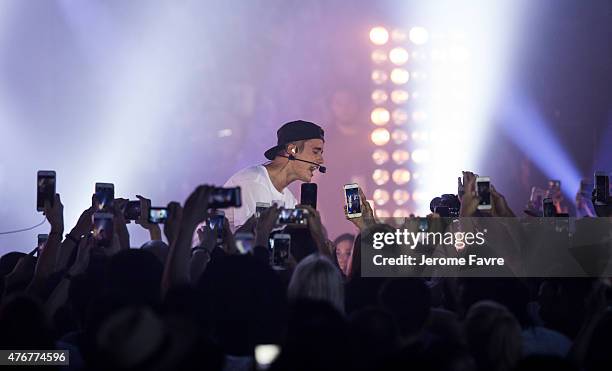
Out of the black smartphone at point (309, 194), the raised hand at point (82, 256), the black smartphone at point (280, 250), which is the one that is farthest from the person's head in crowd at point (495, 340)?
the black smartphone at point (309, 194)

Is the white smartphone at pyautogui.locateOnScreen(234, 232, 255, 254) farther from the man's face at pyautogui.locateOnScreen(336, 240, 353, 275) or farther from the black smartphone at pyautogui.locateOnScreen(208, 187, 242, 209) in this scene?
the man's face at pyautogui.locateOnScreen(336, 240, 353, 275)

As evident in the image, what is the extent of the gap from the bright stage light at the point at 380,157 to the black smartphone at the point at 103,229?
6517mm

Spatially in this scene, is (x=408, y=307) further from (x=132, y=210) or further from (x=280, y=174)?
(x=280, y=174)

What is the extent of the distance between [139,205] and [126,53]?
5.00 m

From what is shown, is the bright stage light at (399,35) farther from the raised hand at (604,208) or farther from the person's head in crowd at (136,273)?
the person's head in crowd at (136,273)

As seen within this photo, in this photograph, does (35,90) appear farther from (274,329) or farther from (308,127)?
(274,329)

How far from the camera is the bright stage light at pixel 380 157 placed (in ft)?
35.6

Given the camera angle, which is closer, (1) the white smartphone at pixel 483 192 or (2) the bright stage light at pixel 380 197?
(1) the white smartphone at pixel 483 192

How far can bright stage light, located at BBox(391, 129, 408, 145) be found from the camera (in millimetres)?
10805

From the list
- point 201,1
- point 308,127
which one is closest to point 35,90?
point 201,1

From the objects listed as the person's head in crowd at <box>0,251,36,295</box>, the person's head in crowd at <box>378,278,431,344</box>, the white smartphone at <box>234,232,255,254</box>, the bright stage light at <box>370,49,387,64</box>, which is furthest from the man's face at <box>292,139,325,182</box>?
the bright stage light at <box>370,49,387,64</box>

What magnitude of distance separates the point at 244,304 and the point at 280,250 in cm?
137

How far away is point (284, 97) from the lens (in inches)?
421

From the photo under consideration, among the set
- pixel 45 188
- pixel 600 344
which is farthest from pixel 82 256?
pixel 600 344
